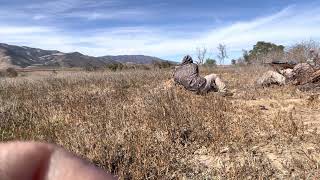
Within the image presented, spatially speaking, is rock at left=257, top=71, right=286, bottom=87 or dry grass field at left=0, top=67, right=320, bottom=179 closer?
dry grass field at left=0, top=67, right=320, bottom=179

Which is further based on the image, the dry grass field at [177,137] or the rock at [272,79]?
the rock at [272,79]

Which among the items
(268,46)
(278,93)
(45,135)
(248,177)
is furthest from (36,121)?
(268,46)

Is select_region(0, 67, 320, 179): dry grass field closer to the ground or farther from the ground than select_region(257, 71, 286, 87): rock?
closer to the ground

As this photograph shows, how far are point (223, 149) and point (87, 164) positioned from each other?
16.2 ft

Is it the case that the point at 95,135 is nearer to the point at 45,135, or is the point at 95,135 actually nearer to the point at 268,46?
the point at 45,135

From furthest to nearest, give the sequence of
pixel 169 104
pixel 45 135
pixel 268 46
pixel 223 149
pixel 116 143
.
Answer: pixel 268 46
pixel 169 104
pixel 45 135
pixel 223 149
pixel 116 143

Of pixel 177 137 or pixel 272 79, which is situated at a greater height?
pixel 272 79

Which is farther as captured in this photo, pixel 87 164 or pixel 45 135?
pixel 45 135

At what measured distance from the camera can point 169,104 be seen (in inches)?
296

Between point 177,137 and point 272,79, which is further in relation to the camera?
point 272,79

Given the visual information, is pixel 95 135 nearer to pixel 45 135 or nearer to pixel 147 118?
pixel 45 135

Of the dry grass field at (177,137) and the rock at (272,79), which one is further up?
the rock at (272,79)

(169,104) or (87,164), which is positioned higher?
(87,164)

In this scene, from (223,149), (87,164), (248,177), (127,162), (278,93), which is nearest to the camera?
(87,164)
